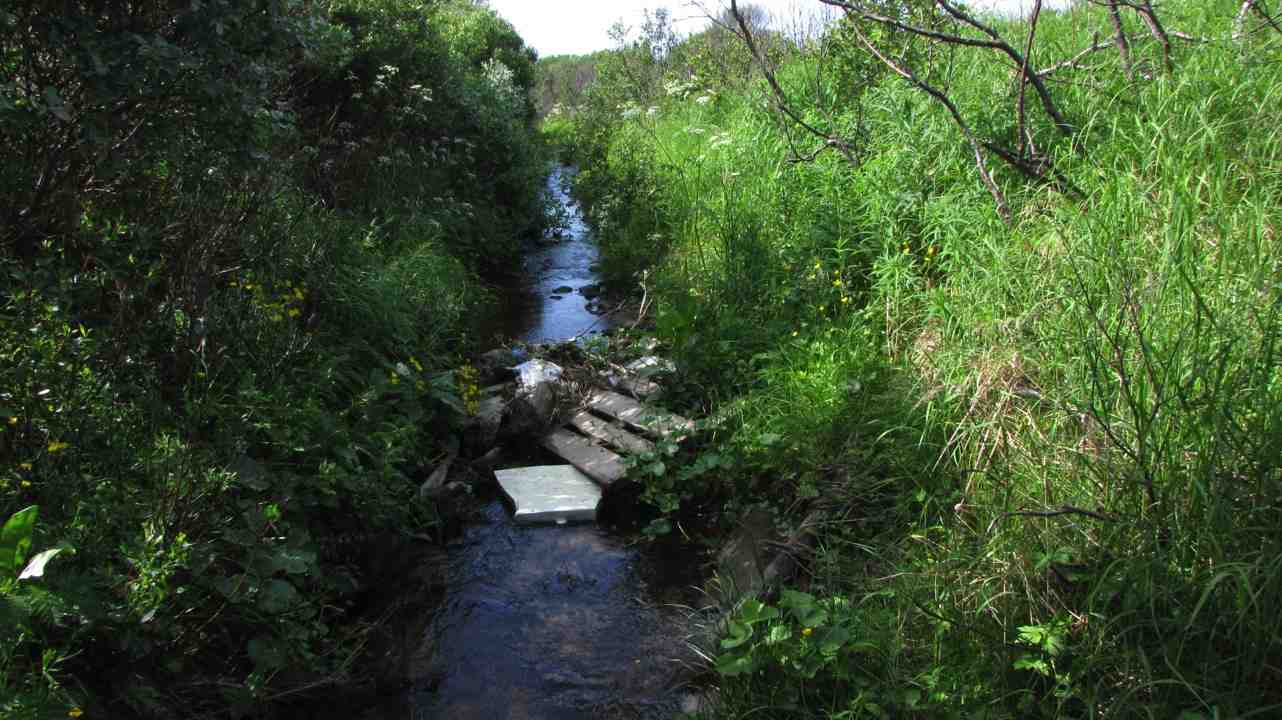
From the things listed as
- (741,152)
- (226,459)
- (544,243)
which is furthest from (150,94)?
(544,243)

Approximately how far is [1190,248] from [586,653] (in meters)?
2.98

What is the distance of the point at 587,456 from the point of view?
543cm

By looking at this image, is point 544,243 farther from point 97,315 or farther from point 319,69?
point 97,315

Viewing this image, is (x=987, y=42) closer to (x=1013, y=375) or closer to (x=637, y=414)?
(x=1013, y=375)

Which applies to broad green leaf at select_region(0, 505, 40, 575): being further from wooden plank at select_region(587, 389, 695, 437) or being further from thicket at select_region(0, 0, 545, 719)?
wooden plank at select_region(587, 389, 695, 437)

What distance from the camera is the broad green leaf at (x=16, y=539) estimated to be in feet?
7.13

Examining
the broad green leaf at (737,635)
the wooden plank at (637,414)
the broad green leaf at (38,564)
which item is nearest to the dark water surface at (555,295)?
the wooden plank at (637,414)

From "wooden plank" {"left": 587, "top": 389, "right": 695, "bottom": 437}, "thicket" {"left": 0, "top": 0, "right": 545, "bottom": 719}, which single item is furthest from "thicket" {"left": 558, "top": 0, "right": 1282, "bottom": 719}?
"thicket" {"left": 0, "top": 0, "right": 545, "bottom": 719}

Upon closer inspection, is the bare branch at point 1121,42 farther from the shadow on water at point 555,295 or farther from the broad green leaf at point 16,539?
the broad green leaf at point 16,539

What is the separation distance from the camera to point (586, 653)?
3.72 meters

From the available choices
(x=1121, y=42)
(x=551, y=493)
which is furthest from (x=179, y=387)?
A: (x=1121, y=42)

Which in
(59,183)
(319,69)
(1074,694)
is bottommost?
(1074,694)

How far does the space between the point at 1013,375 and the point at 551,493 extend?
2.81 m

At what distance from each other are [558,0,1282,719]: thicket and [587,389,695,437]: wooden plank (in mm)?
276
